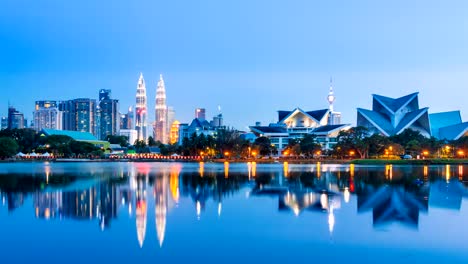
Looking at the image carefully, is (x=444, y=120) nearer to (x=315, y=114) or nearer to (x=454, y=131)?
(x=454, y=131)

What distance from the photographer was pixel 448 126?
86.6 metres

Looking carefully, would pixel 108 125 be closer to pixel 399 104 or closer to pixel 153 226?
pixel 399 104

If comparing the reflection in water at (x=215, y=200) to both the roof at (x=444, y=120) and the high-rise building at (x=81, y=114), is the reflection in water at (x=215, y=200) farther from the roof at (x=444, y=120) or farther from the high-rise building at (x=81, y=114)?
the high-rise building at (x=81, y=114)

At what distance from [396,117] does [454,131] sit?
881 centimetres

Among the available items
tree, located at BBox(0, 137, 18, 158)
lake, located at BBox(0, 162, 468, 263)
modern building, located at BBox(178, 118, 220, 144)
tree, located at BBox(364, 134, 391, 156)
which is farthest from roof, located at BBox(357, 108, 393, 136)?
lake, located at BBox(0, 162, 468, 263)

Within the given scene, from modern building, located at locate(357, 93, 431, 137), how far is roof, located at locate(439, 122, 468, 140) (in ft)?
8.24

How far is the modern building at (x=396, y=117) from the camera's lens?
84688 mm

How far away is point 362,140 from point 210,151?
22557mm

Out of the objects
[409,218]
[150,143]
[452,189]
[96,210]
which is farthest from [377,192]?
[150,143]

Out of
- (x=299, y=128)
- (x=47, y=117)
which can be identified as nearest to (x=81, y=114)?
(x=47, y=117)

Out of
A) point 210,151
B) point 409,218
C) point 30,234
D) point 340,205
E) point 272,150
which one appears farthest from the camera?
point 272,150

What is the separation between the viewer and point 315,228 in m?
11.9

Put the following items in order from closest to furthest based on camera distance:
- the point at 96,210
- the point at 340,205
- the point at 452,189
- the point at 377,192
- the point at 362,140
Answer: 1. the point at 96,210
2. the point at 340,205
3. the point at 377,192
4. the point at 452,189
5. the point at 362,140

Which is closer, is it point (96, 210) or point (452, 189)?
point (96, 210)
